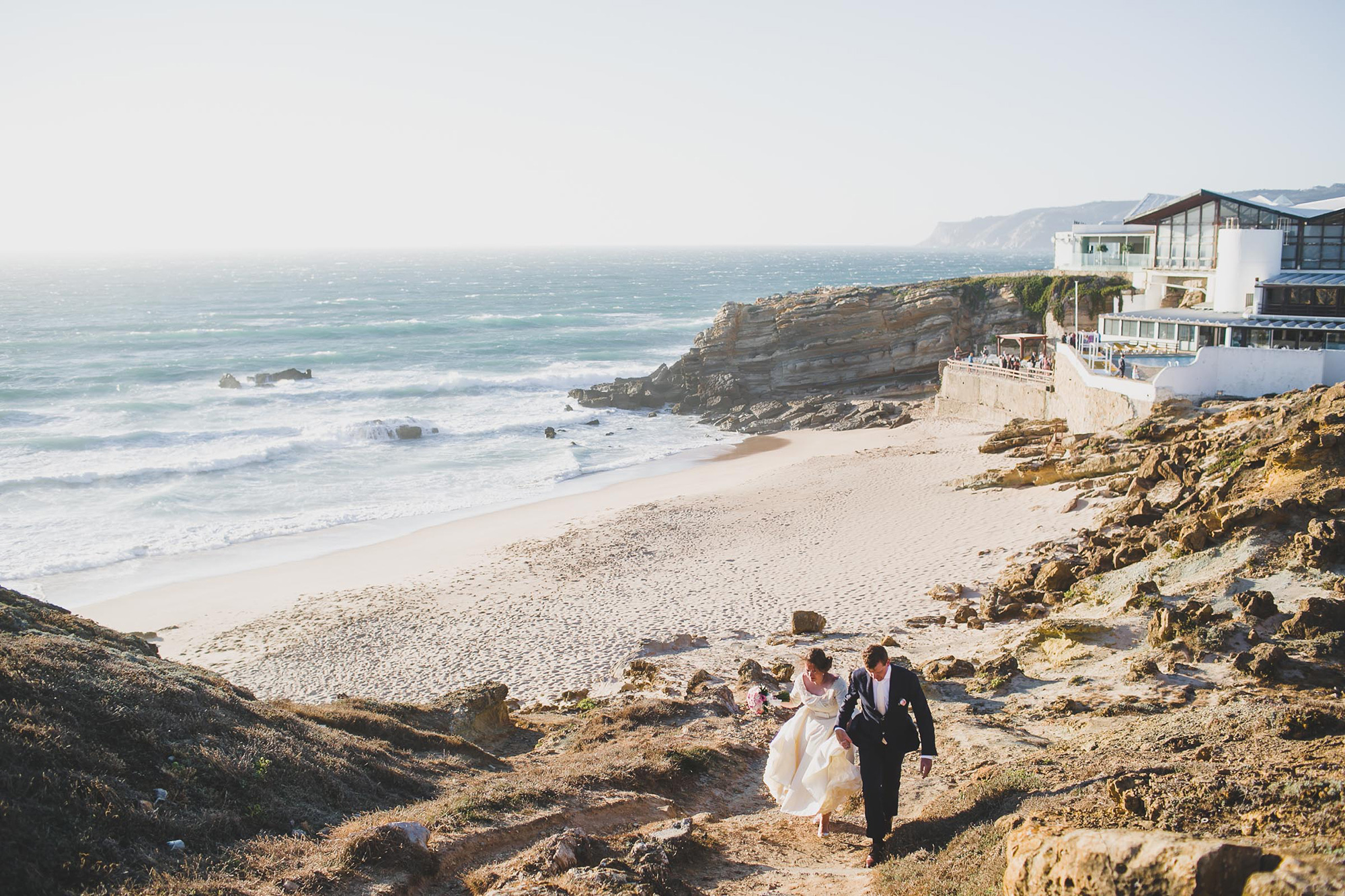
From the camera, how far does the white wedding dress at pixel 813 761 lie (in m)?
6.40

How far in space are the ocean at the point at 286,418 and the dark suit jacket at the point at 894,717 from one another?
19396 millimetres

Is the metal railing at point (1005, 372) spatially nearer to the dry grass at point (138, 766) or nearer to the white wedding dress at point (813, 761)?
the white wedding dress at point (813, 761)

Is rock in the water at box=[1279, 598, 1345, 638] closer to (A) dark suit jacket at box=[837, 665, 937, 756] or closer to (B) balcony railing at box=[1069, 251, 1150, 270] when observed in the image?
(A) dark suit jacket at box=[837, 665, 937, 756]

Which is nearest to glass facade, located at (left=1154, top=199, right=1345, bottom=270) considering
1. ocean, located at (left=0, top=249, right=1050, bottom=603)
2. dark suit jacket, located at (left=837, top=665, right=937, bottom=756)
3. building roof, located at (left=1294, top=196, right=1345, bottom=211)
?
building roof, located at (left=1294, top=196, right=1345, bottom=211)

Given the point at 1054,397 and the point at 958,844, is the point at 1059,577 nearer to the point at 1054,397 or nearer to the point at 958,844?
the point at 958,844

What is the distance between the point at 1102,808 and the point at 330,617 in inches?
611

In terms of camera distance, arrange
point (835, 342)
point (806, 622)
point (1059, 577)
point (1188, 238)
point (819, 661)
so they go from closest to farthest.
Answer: point (819, 661)
point (1059, 577)
point (806, 622)
point (1188, 238)
point (835, 342)

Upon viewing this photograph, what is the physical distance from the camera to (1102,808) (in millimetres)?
5082

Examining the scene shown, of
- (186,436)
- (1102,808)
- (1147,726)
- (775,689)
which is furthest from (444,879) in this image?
(186,436)

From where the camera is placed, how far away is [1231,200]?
1109 inches

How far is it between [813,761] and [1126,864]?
9.55 ft

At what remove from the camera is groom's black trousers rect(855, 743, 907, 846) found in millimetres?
6008

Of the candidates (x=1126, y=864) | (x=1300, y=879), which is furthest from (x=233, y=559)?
(x=1300, y=879)

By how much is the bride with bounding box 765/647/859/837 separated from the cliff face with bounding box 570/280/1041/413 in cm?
3481
